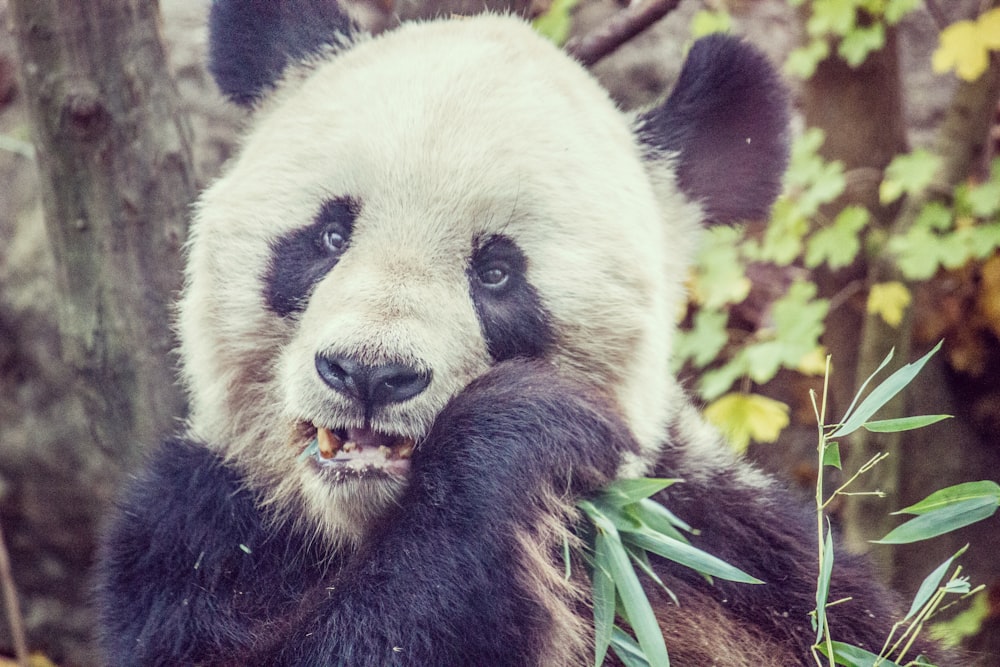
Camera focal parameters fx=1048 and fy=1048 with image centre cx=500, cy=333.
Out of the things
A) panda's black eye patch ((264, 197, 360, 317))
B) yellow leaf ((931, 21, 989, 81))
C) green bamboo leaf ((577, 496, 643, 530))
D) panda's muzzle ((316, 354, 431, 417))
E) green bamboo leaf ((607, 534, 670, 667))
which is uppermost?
yellow leaf ((931, 21, 989, 81))

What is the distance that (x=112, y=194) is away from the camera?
298cm

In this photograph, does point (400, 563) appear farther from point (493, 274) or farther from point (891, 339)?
point (891, 339)

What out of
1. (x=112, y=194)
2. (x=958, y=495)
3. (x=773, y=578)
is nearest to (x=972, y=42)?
(x=773, y=578)

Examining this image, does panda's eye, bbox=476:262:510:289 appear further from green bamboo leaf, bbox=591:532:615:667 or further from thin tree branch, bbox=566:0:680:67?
thin tree branch, bbox=566:0:680:67

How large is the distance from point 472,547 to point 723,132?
4.69ft

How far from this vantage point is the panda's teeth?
216 cm

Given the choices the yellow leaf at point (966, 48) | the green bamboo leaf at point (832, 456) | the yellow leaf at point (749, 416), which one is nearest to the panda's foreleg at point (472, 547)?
the green bamboo leaf at point (832, 456)

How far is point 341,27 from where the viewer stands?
2871mm

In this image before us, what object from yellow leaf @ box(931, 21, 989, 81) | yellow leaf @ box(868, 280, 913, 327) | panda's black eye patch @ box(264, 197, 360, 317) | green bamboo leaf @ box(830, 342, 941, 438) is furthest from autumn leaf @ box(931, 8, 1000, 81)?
panda's black eye patch @ box(264, 197, 360, 317)

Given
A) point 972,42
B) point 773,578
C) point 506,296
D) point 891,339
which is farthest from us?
point 891,339

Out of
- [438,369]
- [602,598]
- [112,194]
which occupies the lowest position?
[602,598]

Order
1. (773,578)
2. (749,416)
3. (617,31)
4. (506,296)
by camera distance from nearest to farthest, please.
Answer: (506,296)
(773,578)
(617,31)
(749,416)

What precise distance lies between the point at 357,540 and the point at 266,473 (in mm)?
308

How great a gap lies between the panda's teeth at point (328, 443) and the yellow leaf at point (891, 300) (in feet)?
8.89
